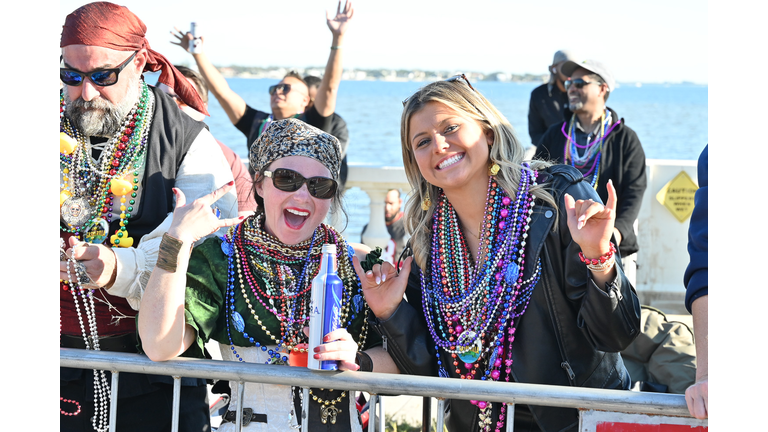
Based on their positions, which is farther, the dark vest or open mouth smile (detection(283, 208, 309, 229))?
the dark vest

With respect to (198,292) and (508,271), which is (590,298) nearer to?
(508,271)

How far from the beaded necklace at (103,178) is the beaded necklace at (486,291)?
130 centimetres

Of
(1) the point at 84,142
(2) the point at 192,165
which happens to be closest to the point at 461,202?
(2) the point at 192,165

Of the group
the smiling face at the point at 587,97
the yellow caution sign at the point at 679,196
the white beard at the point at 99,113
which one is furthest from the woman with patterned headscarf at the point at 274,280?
the yellow caution sign at the point at 679,196

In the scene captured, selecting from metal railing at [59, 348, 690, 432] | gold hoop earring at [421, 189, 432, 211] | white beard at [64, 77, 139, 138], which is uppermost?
white beard at [64, 77, 139, 138]

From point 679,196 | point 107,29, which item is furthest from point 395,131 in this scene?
point 107,29

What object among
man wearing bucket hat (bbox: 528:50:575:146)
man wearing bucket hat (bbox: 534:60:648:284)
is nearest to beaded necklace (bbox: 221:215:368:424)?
man wearing bucket hat (bbox: 534:60:648:284)

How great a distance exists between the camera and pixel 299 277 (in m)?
2.67

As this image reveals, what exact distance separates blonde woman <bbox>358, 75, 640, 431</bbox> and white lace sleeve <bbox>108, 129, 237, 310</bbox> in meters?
0.86

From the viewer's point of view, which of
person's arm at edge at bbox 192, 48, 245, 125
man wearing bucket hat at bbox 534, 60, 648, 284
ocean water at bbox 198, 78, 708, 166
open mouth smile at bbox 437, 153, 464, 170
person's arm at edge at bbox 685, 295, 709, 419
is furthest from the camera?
ocean water at bbox 198, 78, 708, 166

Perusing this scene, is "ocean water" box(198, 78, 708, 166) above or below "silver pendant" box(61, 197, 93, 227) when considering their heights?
above

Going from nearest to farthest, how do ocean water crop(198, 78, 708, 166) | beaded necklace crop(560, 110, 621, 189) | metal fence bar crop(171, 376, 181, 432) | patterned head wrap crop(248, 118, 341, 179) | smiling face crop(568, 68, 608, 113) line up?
metal fence bar crop(171, 376, 181, 432)
patterned head wrap crop(248, 118, 341, 179)
beaded necklace crop(560, 110, 621, 189)
smiling face crop(568, 68, 608, 113)
ocean water crop(198, 78, 708, 166)

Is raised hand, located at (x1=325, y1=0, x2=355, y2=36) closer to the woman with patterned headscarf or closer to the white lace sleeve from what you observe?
the white lace sleeve

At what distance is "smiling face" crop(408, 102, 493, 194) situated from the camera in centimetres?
260
